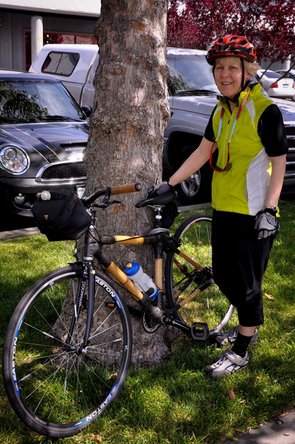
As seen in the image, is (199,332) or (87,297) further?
(199,332)

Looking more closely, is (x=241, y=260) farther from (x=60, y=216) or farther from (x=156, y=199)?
(x=60, y=216)

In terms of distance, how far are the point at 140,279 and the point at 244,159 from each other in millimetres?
903

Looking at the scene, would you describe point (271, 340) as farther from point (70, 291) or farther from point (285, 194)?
point (285, 194)

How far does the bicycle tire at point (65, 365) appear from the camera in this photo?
9.78 feet

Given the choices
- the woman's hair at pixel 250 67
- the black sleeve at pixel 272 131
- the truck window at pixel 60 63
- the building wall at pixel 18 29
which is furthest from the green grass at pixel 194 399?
the building wall at pixel 18 29

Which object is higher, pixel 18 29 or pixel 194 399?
pixel 18 29

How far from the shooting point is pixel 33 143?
278 inches

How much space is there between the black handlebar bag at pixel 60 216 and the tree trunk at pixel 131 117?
0.79 metres

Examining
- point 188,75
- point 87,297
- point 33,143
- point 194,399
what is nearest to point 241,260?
point 194,399

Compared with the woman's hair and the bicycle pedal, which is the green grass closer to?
the bicycle pedal

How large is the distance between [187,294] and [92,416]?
1221mm

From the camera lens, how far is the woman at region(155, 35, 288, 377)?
3.37 meters

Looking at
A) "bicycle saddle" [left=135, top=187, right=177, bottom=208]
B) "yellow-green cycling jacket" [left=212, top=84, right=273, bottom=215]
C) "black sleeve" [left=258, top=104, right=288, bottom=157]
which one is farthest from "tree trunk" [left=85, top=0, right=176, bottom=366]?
"black sleeve" [left=258, top=104, right=288, bottom=157]

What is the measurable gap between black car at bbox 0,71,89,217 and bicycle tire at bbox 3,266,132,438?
2786mm
